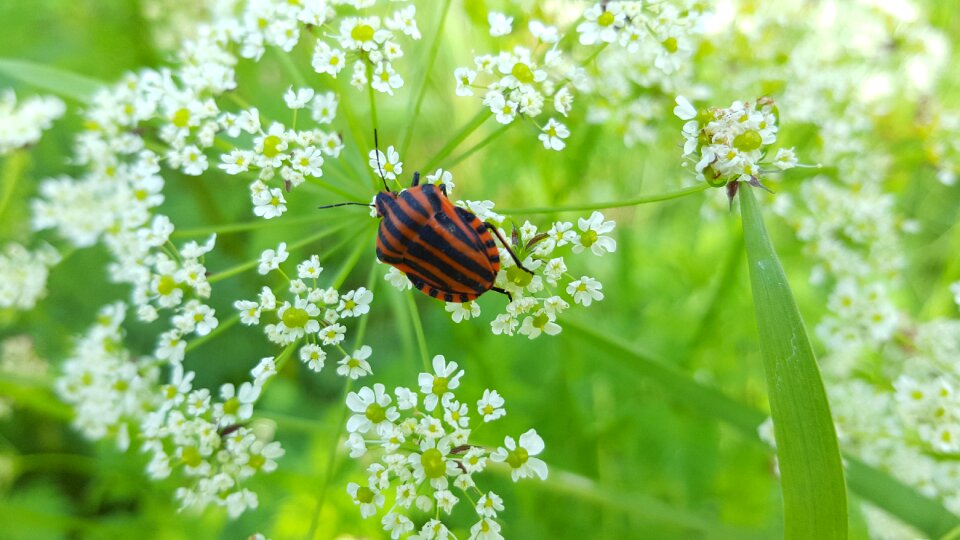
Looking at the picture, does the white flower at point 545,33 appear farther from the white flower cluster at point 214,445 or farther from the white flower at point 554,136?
the white flower cluster at point 214,445

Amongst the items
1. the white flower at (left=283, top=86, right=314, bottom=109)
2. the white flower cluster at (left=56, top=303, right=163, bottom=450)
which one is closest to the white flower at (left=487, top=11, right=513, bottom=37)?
the white flower at (left=283, top=86, right=314, bottom=109)

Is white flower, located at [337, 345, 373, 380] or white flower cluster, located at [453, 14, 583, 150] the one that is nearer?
white flower, located at [337, 345, 373, 380]

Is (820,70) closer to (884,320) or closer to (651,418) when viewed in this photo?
(884,320)

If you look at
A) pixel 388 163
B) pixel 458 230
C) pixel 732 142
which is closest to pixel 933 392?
pixel 732 142

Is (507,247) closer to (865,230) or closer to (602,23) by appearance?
(602,23)

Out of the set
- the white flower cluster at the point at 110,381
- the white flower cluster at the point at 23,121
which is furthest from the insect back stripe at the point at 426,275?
the white flower cluster at the point at 23,121

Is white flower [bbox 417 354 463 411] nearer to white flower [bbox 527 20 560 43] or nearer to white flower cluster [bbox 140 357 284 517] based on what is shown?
white flower cluster [bbox 140 357 284 517]
